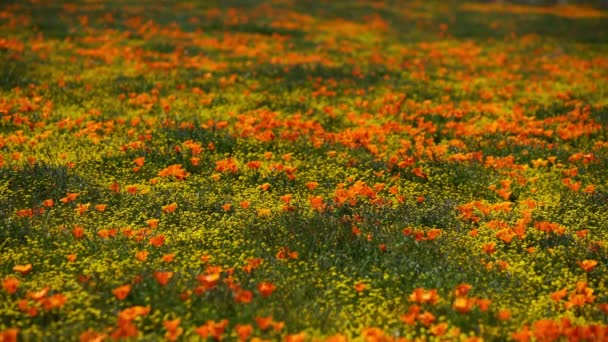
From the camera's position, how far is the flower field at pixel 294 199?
14.3 feet

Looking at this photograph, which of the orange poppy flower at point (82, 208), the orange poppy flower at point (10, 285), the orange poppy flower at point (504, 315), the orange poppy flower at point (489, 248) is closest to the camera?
the orange poppy flower at point (504, 315)

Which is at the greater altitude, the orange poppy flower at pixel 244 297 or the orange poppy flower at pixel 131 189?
the orange poppy flower at pixel 131 189

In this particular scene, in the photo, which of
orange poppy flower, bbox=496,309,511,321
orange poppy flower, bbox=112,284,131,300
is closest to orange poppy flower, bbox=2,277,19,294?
orange poppy flower, bbox=112,284,131,300

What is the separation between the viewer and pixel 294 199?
6.35m

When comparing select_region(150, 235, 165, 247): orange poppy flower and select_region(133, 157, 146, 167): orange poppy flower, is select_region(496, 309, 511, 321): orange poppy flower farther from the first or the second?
select_region(133, 157, 146, 167): orange poppy flower

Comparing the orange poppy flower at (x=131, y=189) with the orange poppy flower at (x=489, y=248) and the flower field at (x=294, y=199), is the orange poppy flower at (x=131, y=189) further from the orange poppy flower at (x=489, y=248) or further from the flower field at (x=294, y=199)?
the orange poppy flower at (x=489, y=248)

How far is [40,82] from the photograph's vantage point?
34.6ft

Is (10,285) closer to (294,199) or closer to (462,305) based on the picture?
(294,199)

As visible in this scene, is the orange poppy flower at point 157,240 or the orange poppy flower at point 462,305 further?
the orange poppy flower at point 157,240

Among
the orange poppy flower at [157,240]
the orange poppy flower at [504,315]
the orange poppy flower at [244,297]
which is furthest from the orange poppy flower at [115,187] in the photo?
the orange poppy flower at [504,315]

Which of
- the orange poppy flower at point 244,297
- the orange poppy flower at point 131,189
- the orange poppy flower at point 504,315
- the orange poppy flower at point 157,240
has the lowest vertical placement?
the orange poppy flower at point 504,315

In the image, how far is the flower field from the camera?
436 cm

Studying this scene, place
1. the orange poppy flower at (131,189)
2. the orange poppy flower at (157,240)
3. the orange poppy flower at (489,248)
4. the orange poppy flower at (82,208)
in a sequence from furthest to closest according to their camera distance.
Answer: the orange poppy flower at (131,189) < the orange poppy flower at (82,208) < the orange poppy flower at (489,248) < the orange poppy flower at (157,240)

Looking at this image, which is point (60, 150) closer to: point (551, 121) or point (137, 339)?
A: point (137, 339)
